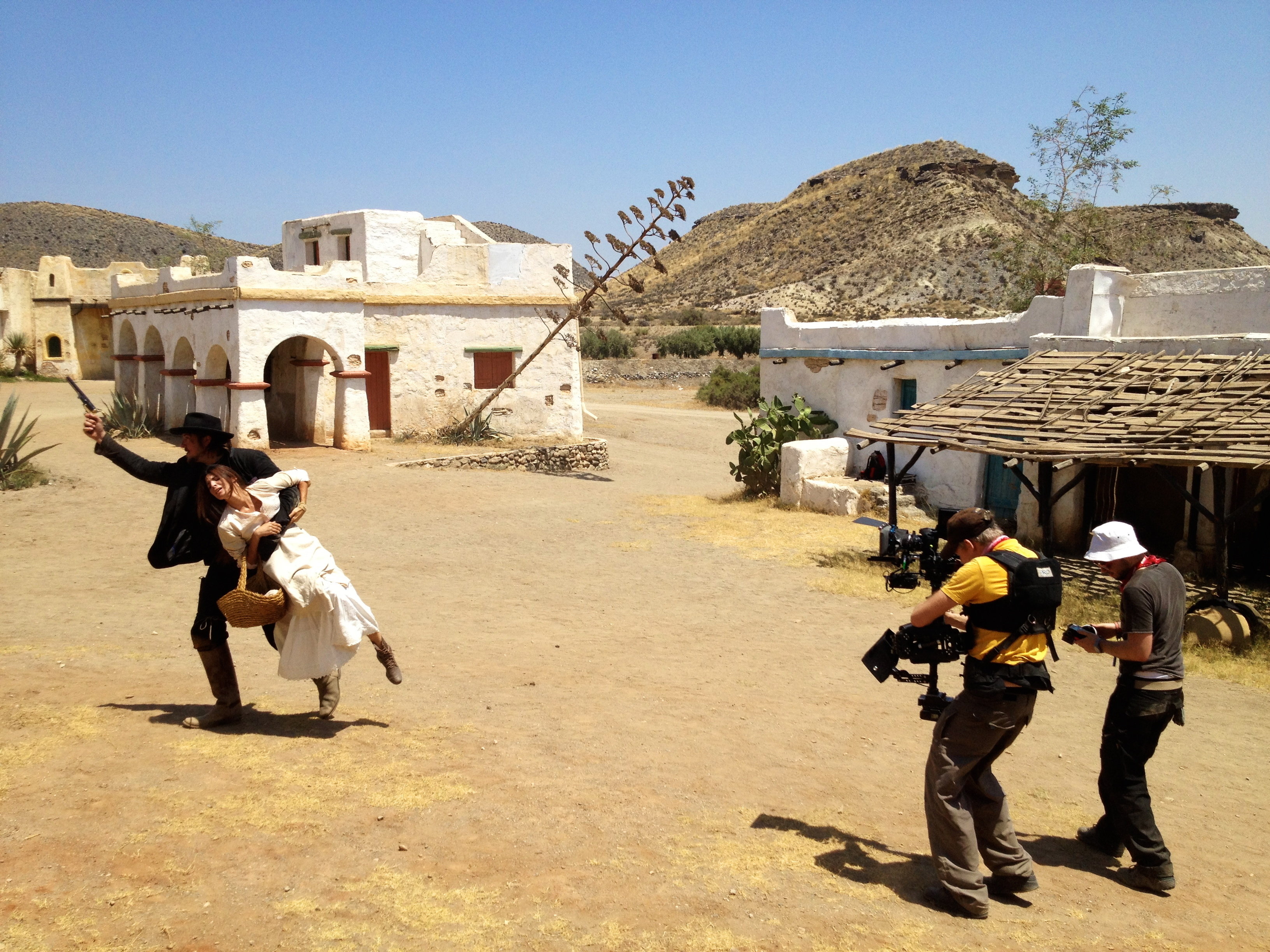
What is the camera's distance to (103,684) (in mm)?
6637

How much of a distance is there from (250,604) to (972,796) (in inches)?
143

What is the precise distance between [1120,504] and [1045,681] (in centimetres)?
1033

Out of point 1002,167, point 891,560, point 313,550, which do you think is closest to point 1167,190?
point 891,560

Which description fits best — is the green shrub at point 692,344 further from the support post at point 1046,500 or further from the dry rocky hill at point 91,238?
the support post at point 1046,500

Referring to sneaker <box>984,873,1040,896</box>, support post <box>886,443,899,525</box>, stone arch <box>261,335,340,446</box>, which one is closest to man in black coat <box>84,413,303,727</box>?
sneaker <box>984,873,1040,896</box>

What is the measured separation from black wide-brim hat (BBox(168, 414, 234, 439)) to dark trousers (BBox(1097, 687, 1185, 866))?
4.64 m

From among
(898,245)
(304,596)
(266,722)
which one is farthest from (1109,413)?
(898,245)

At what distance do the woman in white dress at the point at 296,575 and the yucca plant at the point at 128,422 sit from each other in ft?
58.6

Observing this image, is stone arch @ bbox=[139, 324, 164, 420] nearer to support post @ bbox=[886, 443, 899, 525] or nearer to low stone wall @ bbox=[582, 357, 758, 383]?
support post @ bbox=[886, 443, 899, 525]

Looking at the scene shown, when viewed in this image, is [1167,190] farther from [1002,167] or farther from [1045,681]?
[1002,167]

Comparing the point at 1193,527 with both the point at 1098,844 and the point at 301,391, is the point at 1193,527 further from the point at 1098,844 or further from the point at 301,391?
the point at 301,391

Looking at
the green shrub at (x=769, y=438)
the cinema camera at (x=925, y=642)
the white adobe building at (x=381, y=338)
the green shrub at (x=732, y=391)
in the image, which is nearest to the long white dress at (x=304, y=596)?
the cinema camera at (x=925, y=642)

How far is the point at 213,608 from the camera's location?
5582 millimetres

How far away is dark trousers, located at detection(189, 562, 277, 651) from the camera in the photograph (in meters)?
5.52
